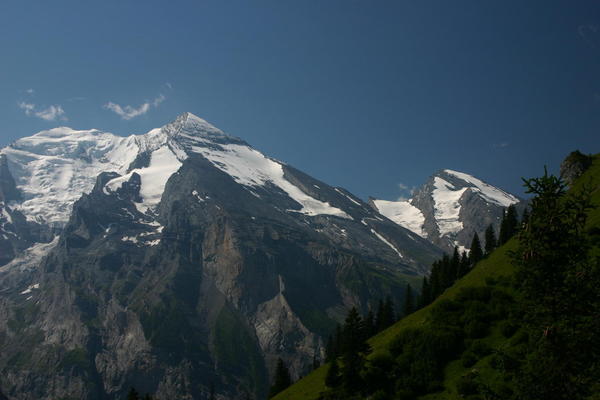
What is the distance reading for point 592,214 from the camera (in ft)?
239

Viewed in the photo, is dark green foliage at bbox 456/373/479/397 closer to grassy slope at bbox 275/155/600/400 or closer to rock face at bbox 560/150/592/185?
grassy slope at bbox 275/155/600/400

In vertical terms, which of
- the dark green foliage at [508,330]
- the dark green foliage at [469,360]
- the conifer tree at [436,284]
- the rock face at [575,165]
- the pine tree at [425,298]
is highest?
the rock face at [575,165]

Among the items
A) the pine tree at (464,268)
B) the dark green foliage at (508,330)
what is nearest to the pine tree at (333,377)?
the dark green foliage at (508,330)

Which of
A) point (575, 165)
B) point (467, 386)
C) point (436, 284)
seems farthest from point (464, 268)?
point (467, 386)

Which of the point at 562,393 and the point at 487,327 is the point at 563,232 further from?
→ the point at 487,327

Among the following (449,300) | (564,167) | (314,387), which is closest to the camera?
(449,300)

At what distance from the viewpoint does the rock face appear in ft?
347

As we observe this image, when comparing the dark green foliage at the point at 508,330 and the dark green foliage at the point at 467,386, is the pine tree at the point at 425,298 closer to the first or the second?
the dark green foliage at the point at 508,330

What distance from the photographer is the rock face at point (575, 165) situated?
105875mm

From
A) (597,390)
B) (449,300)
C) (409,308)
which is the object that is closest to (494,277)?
(449,300)

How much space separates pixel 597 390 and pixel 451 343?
95.1ft

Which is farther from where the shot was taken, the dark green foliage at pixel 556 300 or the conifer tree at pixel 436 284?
the conifer tree at pixel 436 284

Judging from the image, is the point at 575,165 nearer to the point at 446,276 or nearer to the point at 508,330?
the point at 446,276

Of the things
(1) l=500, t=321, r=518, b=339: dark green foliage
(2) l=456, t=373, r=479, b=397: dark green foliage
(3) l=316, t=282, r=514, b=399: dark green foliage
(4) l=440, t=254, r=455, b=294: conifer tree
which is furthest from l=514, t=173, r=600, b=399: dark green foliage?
(4) l=440, t=254, r=455, b=294: conifer tree
